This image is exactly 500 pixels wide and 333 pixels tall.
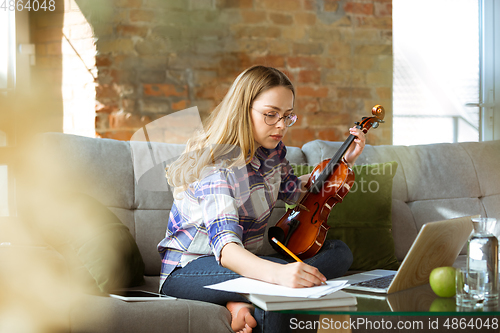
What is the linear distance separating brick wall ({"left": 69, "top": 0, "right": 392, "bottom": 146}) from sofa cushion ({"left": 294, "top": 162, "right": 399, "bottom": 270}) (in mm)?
868

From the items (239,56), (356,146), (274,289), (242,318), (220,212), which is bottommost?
(242,318)

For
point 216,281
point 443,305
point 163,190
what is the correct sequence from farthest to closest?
point 163,190, point 216,281, point 443,305

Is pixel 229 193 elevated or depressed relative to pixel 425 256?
elevated

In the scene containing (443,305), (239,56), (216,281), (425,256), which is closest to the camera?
(443,305)

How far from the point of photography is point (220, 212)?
1.15 meters

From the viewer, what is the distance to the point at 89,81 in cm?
239

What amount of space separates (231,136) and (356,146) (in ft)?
1.61

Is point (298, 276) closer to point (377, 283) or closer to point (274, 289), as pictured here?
point (274, 289)

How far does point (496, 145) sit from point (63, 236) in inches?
80.1

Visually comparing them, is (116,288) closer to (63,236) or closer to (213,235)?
(63,236)

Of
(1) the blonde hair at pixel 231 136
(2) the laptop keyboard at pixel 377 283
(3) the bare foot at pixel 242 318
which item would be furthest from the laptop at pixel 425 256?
(1) the blonde hair at pixel 231 136

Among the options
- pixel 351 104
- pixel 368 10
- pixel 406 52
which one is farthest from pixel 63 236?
pixel 406 52

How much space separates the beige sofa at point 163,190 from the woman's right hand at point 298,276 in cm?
27

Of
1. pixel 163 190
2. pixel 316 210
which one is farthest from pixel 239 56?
pixel 316 210
